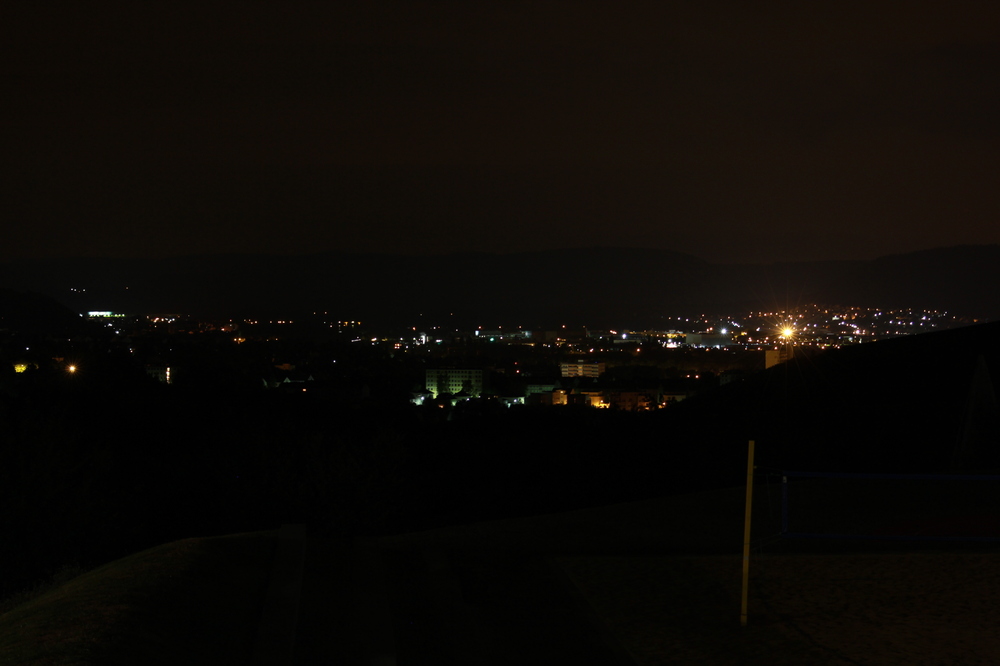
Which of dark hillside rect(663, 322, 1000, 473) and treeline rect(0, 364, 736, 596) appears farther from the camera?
dark hillside rect(663, 322, 1000, 473)

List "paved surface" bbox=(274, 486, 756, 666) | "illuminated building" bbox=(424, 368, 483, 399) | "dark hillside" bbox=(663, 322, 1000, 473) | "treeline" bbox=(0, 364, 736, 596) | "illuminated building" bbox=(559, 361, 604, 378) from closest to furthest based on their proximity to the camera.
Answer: "paved surface" bbox=(274, 486, 756, 666), "treeline" bbox=(0, 364, 736, 596), "dark hillside" bbox=(663, 322, 1000, 473), "illuminated building" bbox=(424, 368, 483, 399), "illuminated building" bbox=(559, 361, 604, 378)

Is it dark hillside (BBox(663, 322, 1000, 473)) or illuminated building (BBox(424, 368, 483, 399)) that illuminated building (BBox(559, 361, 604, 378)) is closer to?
illuminated building (BBox(424, 368, 483, 399))

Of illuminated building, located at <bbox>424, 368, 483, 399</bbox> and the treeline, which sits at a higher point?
the treeline

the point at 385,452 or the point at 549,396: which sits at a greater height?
the point at 385,452

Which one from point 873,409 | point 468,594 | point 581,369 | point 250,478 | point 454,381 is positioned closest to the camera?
point 468,594

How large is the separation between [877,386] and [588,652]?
17725 millimetres

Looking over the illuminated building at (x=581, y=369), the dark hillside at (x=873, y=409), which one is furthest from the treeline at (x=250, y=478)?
the illuminated building at (x=581, y=369)

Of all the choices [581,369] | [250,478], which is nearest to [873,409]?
[250,478]

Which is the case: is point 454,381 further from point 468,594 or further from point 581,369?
point 468,594

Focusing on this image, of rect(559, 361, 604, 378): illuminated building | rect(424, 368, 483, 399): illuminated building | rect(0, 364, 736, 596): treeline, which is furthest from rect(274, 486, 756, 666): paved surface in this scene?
rect(559, 361, 604, 378): illuminated building

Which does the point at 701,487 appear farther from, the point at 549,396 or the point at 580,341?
the point at 580,341

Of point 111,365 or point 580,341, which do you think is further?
point 580,341

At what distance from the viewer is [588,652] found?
6090 mm

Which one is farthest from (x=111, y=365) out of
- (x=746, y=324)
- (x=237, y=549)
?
(x=746, y=324)
